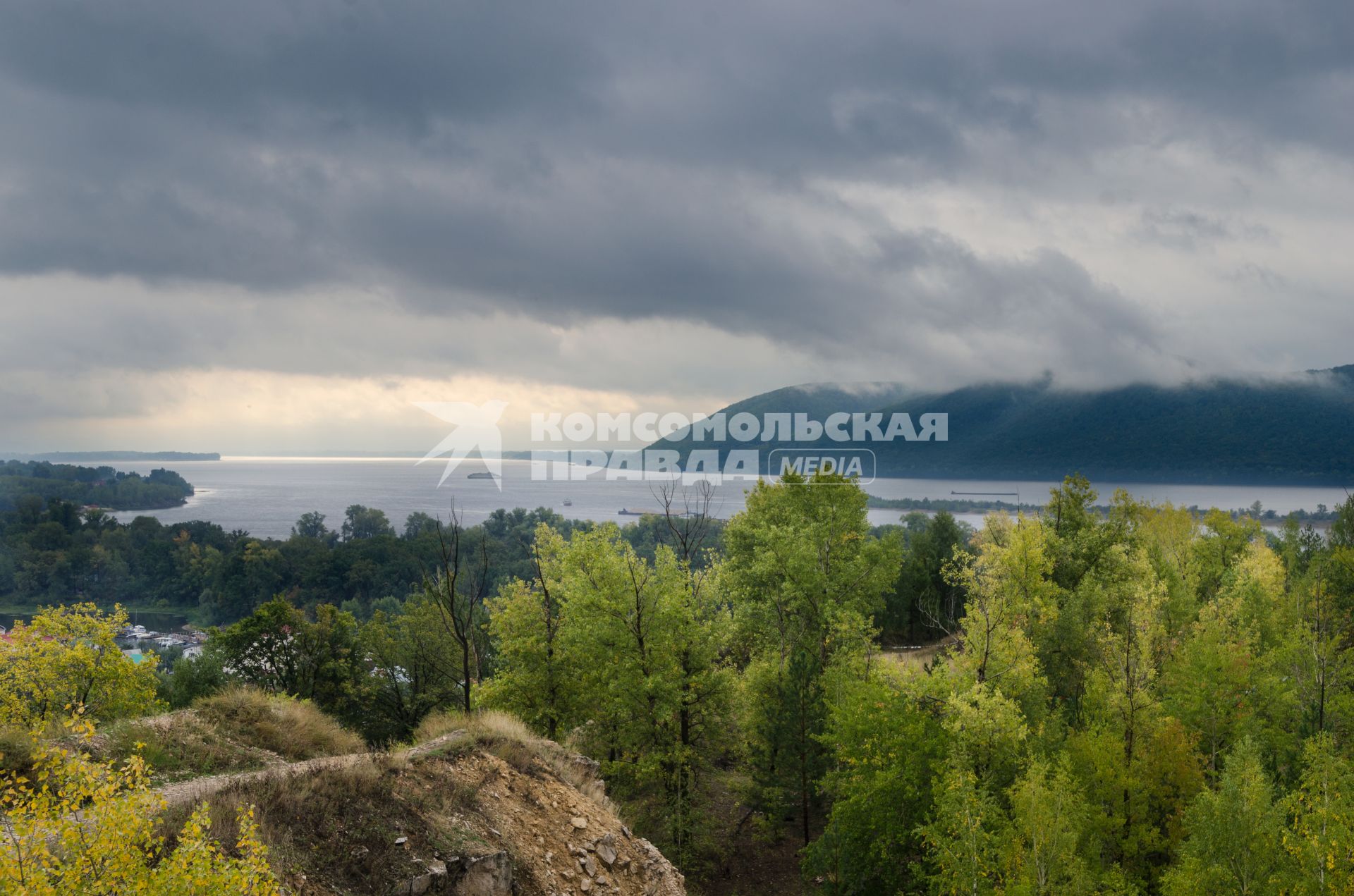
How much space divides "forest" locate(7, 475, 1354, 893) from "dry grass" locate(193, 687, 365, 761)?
613 centimetres

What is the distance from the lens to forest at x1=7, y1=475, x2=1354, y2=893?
19766 millimetres

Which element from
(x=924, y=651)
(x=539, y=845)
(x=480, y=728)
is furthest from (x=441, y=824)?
(x=924, y=651)

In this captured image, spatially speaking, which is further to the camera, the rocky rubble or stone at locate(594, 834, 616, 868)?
stone at locate(594, 834, 616, 868)

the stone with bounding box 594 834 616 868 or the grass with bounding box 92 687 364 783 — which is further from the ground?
the grass with bounding box 92 687 364 783

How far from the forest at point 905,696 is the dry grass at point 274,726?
6.13 meters

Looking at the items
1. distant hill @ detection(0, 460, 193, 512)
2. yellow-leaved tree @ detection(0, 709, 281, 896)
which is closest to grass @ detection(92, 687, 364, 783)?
yellow-leaved tree @ detection(0, 709, 281, 896)

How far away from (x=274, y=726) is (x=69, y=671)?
357 inches

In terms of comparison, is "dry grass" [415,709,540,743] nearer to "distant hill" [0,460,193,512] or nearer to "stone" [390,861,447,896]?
"stone" [390,861,447,896]

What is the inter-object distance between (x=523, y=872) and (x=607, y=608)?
39.3 ft

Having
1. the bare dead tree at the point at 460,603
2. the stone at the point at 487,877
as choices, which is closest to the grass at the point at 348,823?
the stone at the point at 487,877

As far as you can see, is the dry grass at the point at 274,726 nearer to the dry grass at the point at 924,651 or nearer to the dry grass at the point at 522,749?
the dry grass at the point at 522,749

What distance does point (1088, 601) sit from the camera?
34.5m

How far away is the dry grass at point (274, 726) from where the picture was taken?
19453mm

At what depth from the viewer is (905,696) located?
23875 millimetres
